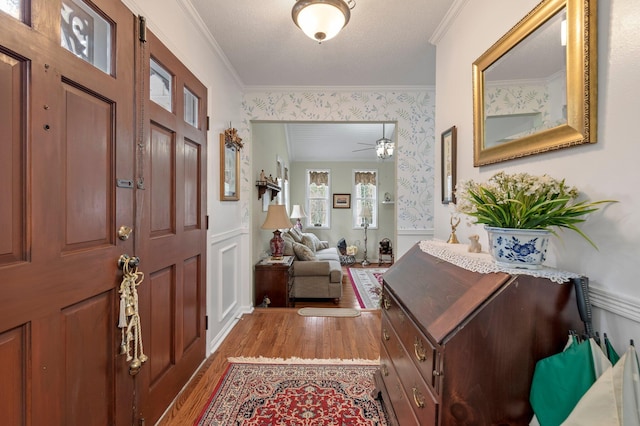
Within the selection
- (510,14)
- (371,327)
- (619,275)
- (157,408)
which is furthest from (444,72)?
(157,408)

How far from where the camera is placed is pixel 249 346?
2.42 metres

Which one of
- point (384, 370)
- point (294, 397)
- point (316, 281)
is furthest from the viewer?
point (316, 281)

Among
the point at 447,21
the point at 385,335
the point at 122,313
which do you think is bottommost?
the point at 385,335

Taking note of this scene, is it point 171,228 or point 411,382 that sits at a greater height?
point 171,228

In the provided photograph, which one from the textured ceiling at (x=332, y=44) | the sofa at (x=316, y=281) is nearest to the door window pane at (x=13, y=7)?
the textured ceiling at (x=332, y=44)

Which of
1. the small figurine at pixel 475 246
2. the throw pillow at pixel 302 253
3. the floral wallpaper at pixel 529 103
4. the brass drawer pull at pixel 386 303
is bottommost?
the throw pillow at pixel 302 253

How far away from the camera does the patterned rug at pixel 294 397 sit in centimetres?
160

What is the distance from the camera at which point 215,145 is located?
2.40 m

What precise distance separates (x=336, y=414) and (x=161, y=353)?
1.06 m

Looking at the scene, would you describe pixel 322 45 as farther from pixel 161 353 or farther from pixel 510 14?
pixel 161 353

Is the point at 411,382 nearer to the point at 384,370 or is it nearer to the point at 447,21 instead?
the point at 384,370

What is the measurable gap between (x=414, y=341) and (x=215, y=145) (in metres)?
2.10

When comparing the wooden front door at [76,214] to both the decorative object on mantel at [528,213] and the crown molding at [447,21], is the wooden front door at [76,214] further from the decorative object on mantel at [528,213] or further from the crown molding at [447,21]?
the crown molding at [447,21]

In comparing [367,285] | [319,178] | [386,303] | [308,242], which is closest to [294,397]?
[386,303]
